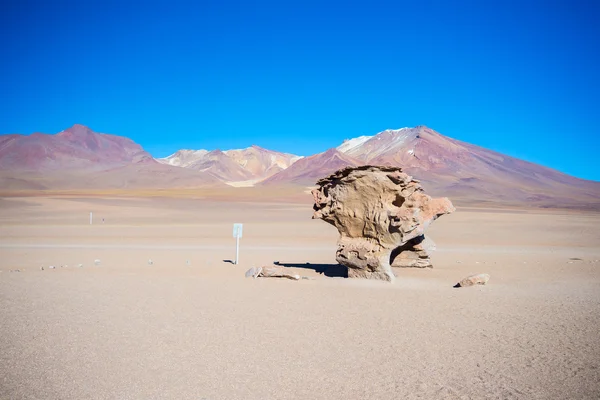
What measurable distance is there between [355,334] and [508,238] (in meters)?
26.3

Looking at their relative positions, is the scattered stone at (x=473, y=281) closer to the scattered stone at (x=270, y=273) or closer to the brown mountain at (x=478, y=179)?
the scattered stone at (x=270, y=273)

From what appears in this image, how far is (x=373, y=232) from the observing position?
46.7 feet

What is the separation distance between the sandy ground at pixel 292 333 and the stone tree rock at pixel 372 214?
982 millimetres

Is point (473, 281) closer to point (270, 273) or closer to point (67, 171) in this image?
point (270, 273)

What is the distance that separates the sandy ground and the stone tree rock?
98cm

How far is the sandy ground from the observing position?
6.04 m

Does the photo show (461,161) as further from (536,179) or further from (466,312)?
(466,312)

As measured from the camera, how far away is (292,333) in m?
8.30

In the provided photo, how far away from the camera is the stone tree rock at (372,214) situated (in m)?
13.9

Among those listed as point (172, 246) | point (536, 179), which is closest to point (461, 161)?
point (536, 179)

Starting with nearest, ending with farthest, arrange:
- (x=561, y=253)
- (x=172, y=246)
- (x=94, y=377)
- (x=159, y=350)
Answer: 1. (x=94, y=377)
2. (x=159, y=350)
3. (x=561, y=253)
4. (x=172, y=246)

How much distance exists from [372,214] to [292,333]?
6.69 m

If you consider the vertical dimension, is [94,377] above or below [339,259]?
below

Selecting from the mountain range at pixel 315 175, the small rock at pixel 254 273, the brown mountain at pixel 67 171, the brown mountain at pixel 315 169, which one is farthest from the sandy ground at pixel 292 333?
the brown mountain at pixel 315 169
